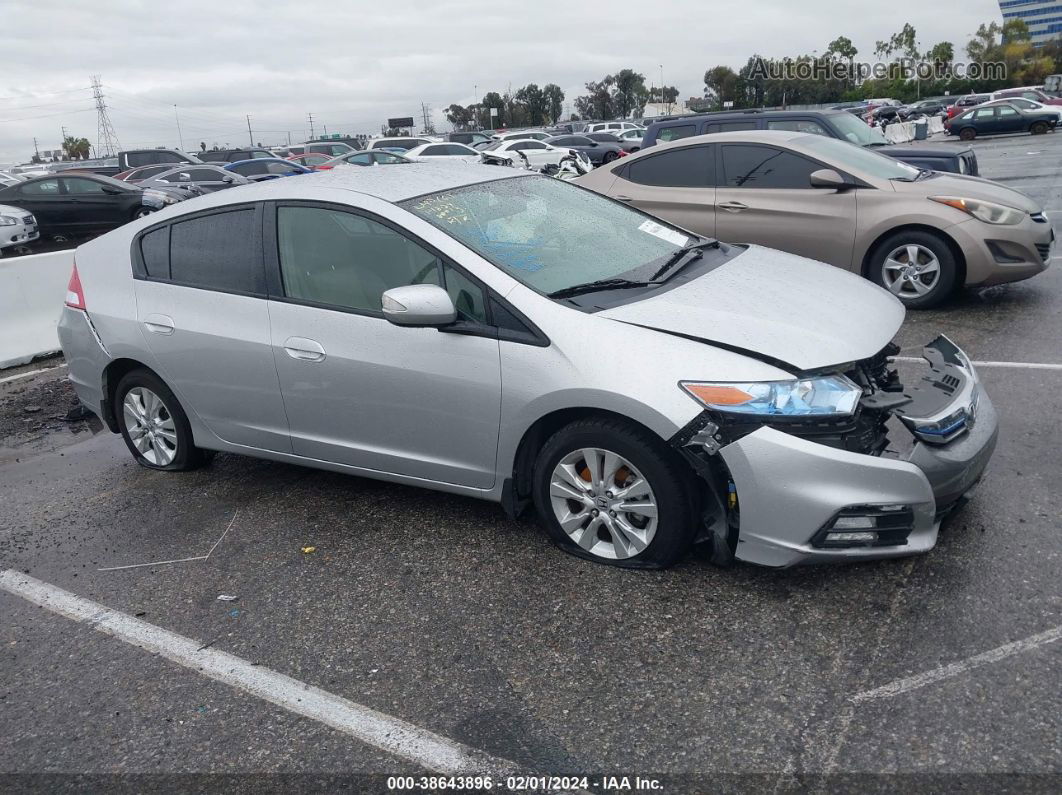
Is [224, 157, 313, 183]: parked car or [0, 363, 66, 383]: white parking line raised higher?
[224, 157, 313, 183]: parked car

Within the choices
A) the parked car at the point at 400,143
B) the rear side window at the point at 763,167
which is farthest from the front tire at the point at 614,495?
the parked car at the point at 400,143

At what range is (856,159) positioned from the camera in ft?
25.8

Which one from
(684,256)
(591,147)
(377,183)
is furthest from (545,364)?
(591,147)

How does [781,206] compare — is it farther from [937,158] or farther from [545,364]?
[545,364]

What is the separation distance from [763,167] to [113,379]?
567 centimetres

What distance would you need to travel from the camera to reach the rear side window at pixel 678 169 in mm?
8289

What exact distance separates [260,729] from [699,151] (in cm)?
684

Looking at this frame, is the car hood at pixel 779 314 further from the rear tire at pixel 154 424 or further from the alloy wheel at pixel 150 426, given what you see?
the alloy wheel at pixel 150 426

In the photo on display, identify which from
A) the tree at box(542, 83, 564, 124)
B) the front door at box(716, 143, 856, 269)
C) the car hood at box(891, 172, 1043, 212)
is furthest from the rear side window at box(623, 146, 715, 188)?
the tree at box(542, 83, 564, 124)

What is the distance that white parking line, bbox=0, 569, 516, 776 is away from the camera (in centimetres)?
270

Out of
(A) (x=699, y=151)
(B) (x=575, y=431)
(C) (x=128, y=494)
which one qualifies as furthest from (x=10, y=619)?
(A) (x=699, y=151)

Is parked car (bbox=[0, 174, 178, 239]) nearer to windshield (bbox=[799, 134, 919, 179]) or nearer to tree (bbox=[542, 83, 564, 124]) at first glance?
windshield (bbox=[799, 134, 919, 179])

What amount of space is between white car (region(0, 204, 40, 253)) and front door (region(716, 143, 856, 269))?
44.7 ft

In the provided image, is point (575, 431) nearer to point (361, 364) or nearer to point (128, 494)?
point (361, 364)
